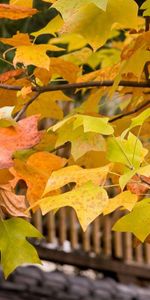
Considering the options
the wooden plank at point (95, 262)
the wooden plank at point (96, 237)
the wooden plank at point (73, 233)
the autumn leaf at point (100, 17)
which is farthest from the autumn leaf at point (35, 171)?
the wooden plank at point (96, 237)

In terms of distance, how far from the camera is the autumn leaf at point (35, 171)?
120 cm

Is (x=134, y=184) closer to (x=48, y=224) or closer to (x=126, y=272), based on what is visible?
(x=48, y=224)

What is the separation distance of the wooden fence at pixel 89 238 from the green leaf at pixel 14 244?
8.80 feet

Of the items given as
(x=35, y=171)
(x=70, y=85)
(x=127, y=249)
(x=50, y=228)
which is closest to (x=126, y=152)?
(x=35, y=171)

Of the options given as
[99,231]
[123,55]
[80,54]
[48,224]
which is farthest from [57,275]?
[123,55]

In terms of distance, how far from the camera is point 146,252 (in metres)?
4.46

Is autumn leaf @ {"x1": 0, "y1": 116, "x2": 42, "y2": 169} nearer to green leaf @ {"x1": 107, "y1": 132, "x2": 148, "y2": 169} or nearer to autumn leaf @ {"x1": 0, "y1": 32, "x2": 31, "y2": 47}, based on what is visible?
green leaf @ {"x1": 107, "y1": 132, "x2": 148, "y2": 169}

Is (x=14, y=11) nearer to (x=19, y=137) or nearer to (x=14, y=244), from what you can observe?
(x=19, y=137)

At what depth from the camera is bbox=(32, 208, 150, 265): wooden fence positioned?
4.00m

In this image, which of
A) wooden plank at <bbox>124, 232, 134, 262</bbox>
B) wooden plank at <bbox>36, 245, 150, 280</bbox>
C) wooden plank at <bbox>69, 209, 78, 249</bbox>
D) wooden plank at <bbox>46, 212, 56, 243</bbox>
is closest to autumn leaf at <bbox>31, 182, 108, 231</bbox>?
wooden plank at <bbox>36, 245, 150, 280</bbox>

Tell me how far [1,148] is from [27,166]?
0.18 m

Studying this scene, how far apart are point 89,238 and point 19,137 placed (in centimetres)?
318

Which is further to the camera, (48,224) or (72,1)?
(48,224)

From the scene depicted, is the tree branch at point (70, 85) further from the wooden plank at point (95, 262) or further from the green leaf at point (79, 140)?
Result: the wooden plank at point (95, 262)
